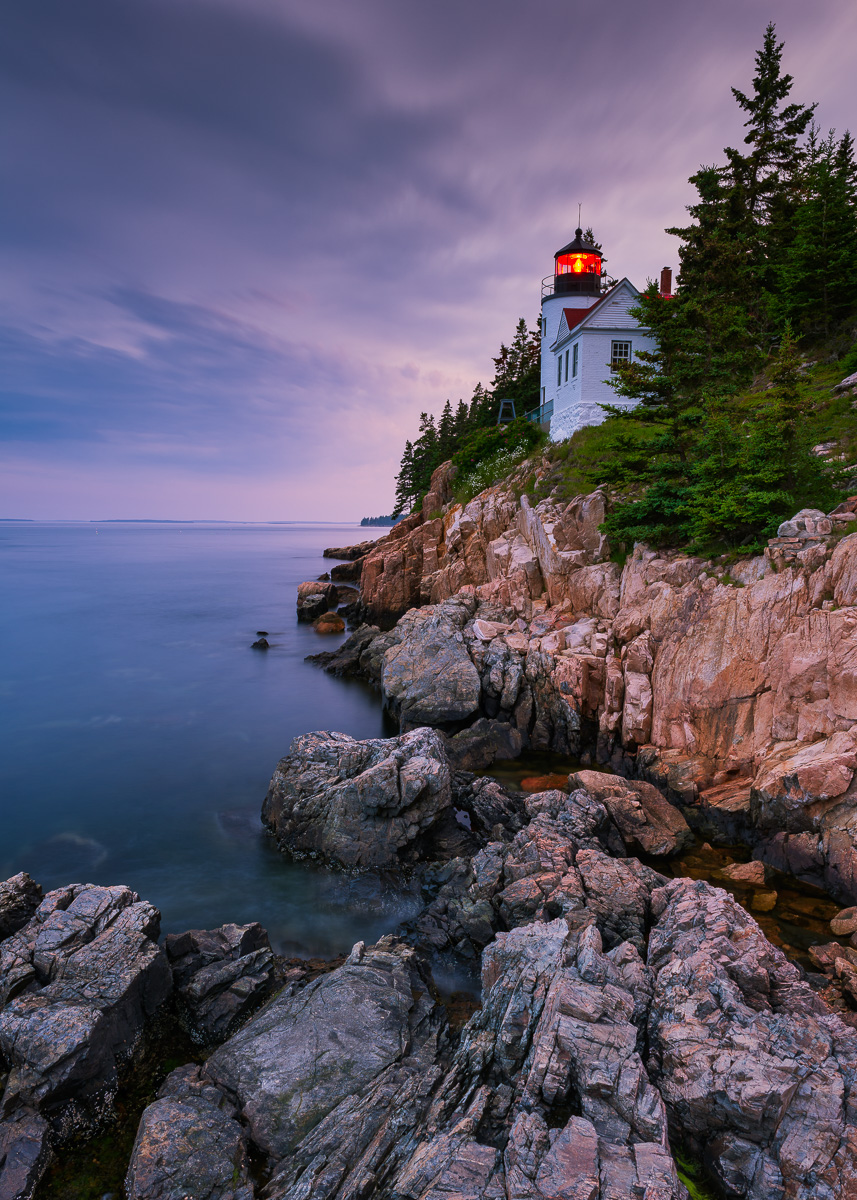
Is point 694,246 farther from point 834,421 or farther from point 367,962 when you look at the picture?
point 367,962

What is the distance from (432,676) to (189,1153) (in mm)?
15182

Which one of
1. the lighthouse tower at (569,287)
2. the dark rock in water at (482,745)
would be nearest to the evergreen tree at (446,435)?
the lighthouse tower at (569,287)

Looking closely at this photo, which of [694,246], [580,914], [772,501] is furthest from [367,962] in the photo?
[694,246]

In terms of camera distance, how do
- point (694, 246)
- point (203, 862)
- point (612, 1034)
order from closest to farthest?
point (612, 1034)
point (203, 862)
point (694, 246)

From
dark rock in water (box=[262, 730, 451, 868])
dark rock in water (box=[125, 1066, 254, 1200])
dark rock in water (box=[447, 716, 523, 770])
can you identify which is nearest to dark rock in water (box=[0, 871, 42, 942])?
dark rock in water (box=[125, 1066, 254, 1200])

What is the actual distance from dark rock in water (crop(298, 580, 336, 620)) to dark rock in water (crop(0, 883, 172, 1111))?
3204cm

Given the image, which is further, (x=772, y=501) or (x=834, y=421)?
(x=834, y=421)

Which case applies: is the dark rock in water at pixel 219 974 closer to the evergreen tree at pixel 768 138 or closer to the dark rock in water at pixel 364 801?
the dark rock in water at pixel 364 801

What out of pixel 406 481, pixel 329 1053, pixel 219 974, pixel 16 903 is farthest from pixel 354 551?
pixel 329 1053

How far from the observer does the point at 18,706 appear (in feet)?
82.1

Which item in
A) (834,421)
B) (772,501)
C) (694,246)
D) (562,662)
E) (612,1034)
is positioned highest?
(694,246)

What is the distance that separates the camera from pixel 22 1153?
6742 mm

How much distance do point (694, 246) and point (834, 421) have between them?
15515 millimetres

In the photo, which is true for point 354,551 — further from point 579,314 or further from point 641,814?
point 641,814
